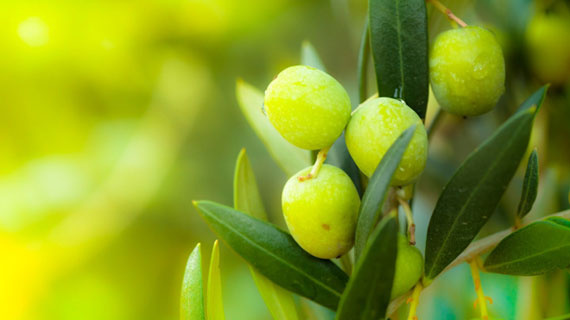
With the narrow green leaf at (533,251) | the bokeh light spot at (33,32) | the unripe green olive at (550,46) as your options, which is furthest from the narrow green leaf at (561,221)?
the bokeh light spot at (33,32)

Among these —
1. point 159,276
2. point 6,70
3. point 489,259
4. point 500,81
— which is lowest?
point 159,276

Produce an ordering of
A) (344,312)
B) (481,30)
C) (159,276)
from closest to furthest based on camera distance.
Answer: (344,312)
(481,30)
(159,276)

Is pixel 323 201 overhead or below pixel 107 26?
below

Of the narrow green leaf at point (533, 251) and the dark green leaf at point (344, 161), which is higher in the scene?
the dark green leaf at point (344, 161)

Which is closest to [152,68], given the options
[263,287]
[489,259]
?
[263,287]

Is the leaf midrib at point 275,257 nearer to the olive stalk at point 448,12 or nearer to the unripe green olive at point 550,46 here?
the olive stalk at point 448,12

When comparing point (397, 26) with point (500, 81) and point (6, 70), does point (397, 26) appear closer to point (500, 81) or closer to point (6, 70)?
point (500, 81)
